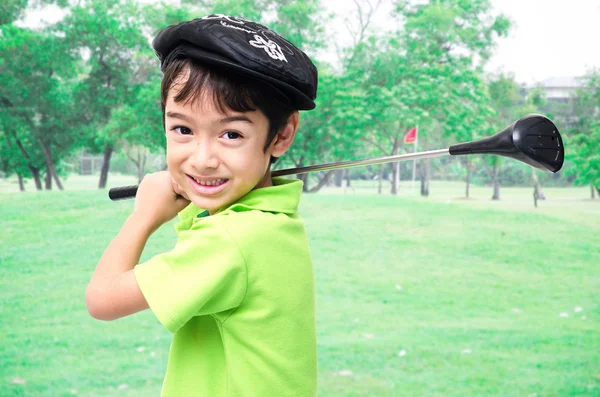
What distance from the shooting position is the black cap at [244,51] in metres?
0.61

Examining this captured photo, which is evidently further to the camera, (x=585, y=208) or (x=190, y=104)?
(x=585, y=208)

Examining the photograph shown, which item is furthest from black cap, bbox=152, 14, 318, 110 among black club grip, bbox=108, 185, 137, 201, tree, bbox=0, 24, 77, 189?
tree, bbox=0, 24, 77, 189

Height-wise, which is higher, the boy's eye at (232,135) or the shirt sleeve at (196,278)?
the boy's eye at (232,135)

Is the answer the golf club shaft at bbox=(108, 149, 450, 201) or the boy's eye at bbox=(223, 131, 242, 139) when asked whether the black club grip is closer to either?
the golf club shaft at bbox=(108, 149, 450, 201)

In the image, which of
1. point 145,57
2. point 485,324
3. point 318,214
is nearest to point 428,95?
point 318,214

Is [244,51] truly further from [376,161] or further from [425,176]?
[425,176]

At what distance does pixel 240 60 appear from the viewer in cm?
61

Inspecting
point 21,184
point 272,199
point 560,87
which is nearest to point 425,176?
point 560,87

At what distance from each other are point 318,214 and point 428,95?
2.49 feet

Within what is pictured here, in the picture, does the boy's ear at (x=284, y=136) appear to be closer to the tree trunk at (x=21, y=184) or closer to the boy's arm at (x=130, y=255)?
the boy's arm at (x=130, y=255)

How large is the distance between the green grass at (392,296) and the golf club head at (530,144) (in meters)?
1.68

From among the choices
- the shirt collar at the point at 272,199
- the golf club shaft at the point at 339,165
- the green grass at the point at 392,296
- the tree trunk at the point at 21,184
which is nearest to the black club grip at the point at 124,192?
the golf club shaft at the point at 339,165

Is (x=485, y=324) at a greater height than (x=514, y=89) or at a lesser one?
lesser

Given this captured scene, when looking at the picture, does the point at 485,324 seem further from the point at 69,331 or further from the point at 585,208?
the point at 69,331
